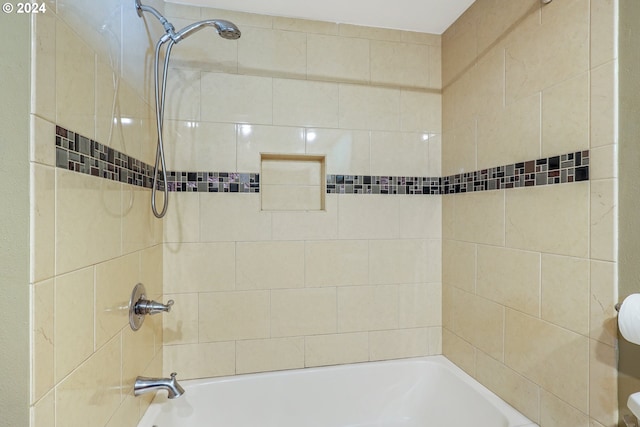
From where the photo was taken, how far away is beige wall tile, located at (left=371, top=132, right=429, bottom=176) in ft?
6.12

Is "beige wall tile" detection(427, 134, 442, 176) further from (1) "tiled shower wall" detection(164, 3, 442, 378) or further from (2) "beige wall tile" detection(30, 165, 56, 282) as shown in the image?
(2) "beige wall tile" detection(30, 165, 56, 282)

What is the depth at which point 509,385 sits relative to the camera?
1.41 metres

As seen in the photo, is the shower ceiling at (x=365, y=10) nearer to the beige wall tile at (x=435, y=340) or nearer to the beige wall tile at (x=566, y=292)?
the beige wall tile at (x=566, y=292)

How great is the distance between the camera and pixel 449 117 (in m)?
1.87

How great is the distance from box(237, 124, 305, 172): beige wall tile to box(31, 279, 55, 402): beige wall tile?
110cm

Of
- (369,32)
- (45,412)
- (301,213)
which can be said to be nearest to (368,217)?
(301,213)

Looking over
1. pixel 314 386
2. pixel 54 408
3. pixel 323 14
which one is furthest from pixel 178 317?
pixel 323 14

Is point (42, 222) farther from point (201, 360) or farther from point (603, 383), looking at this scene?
point (603, 383)

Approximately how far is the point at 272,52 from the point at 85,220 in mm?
1297

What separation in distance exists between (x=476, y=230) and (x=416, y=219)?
371 millimetres

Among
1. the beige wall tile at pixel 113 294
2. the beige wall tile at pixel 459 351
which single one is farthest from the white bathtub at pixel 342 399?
the beige wall tile at pixel 113 294

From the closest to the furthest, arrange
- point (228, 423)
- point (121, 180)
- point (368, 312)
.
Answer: point (121, 180) < point (228, 423) < point (368, 312)

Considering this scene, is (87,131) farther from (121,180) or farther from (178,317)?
(178,317)

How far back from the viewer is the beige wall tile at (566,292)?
3.57 ft
